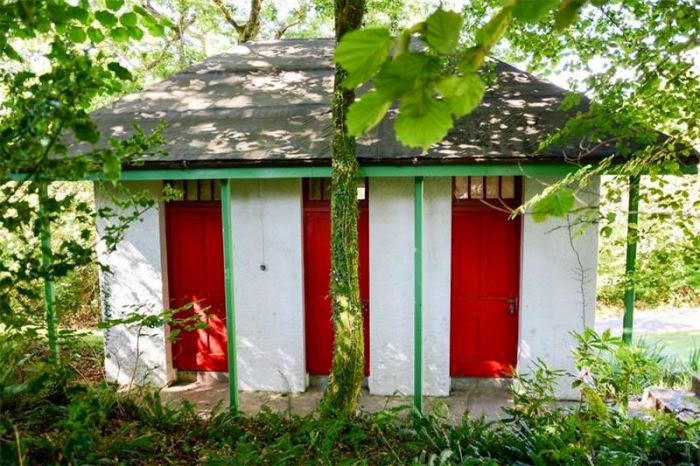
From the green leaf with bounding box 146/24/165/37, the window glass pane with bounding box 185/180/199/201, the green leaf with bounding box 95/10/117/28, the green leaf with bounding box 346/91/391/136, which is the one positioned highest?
the green leaf with bounding box 146/24/165/37

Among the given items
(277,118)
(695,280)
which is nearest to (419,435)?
(695,280)

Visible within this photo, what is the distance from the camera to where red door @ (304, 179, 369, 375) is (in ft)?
21.1

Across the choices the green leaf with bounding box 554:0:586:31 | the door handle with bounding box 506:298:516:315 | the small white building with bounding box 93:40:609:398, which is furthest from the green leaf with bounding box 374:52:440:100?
the door handle with bounding box 506:298:516:315

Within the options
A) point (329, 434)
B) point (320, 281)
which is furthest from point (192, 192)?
point (329, 434)

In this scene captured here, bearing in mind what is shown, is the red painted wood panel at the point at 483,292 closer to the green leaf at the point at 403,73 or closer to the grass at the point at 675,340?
the grass at the point at 675,340

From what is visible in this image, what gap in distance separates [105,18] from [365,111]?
8.81 ft

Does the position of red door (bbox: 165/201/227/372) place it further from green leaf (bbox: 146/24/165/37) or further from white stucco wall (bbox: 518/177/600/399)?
white stucco wall (bbox: 518/177/600/399)

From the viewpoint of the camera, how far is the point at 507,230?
6.32 metres

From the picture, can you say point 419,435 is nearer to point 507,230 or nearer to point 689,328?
point 507,230

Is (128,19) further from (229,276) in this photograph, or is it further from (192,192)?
(192,192)

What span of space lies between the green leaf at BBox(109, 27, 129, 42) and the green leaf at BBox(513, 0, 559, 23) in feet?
9.37

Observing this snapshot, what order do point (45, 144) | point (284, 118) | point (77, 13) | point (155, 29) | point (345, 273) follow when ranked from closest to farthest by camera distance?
point (45, 144), point (77, 13), point (155, 29), point (345, 273), point (284, 118)

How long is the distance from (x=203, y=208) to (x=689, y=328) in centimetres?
975

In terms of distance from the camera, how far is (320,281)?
6594 mm
